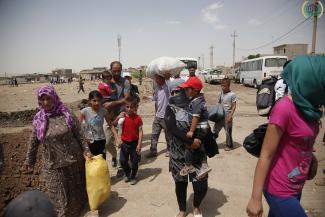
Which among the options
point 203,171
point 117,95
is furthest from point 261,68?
point 203,171

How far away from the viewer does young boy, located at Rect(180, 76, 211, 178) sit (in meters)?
3.34

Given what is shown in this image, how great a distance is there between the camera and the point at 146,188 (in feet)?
15.6

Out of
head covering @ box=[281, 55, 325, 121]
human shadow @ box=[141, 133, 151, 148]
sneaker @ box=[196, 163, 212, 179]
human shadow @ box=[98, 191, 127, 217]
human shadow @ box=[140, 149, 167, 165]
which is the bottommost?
human shadow @ box=[98, 191, 127, 217]

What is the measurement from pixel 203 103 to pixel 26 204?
2470mm

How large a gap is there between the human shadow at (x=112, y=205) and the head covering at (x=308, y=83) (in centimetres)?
307

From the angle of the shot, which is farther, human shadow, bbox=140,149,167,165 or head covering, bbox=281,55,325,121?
human shadow, bbox=140,149,167,165

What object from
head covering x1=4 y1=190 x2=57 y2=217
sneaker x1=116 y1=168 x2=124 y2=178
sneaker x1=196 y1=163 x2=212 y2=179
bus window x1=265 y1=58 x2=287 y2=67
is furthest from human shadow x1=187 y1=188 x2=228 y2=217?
bus window x1=265 y1=58 x2=287 y2=67

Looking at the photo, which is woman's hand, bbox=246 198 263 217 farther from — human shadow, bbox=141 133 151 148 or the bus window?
the bus window

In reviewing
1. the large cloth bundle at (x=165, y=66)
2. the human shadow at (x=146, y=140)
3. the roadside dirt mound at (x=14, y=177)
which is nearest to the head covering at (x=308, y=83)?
the large cloth bundle at (x=165, y=66)

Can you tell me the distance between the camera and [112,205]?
4246 mm

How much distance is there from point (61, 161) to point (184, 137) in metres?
1.55

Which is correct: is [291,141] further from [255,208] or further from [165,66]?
[165,66]

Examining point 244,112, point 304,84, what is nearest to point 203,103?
point 304,84

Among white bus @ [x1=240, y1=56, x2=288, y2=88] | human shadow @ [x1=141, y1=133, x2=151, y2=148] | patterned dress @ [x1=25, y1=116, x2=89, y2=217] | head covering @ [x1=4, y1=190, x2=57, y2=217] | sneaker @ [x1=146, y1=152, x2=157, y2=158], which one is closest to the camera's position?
head covering @ [x1=4, y1=190, x2=57, y2=217]
